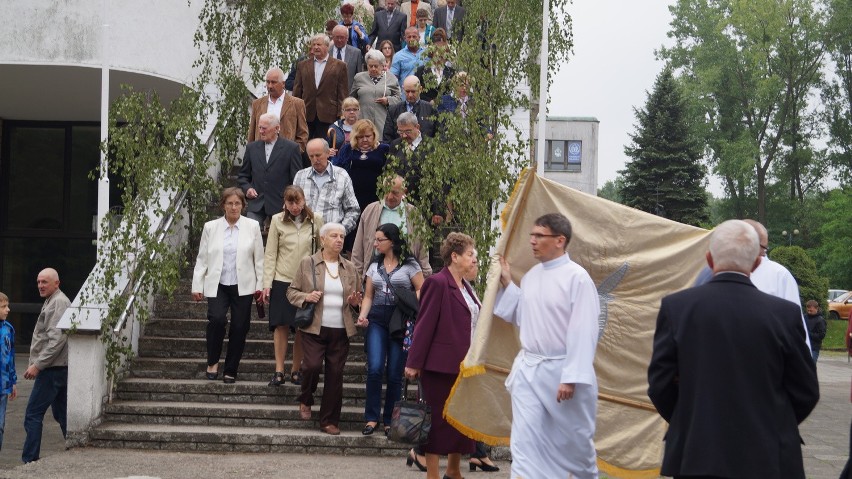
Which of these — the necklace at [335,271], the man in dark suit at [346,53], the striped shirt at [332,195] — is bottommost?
the necklace at [335,271]

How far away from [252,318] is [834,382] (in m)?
17.9

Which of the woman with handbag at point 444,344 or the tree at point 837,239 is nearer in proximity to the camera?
the woman with handbag at point 444,344

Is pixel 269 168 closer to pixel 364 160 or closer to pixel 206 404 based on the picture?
pixel 364 160

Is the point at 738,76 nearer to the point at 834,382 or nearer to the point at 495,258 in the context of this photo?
the point at 834,382

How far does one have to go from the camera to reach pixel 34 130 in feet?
67.5

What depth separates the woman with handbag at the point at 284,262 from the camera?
1238 cm

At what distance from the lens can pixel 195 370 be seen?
1304 centimetres

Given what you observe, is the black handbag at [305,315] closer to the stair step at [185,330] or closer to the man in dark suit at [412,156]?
the man in dark suit at [412,156]

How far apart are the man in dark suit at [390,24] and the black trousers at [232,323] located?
7.06 metres

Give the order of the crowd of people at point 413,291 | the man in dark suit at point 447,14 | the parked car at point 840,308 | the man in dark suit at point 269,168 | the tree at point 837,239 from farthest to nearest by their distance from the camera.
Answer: the tree at point 837,239 < the parked car at point 840,308 < the man in dark suit at point 447,14 < the man in dark suit at point 269,168 < the crowd of people at point 413,291

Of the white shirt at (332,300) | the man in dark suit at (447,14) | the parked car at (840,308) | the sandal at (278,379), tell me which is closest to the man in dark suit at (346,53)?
the man in dark suit at (447,14)

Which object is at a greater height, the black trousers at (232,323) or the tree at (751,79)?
the tree at (751,79)

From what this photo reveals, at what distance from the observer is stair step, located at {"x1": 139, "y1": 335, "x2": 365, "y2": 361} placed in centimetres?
1341

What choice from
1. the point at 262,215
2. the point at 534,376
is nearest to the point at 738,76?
the point at 262,215
